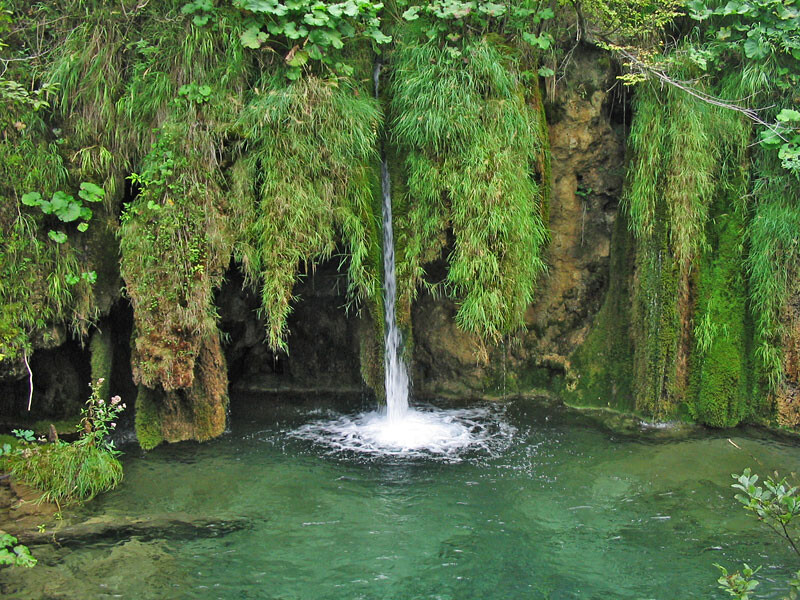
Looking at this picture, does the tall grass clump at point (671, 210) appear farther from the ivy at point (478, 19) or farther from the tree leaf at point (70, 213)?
the tree leaf at point (70, 213)

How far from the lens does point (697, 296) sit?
6859 millimetres

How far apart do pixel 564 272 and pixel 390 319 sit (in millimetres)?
2281

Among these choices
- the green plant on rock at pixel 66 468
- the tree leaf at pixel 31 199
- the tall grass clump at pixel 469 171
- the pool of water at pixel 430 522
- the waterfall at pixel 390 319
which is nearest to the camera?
the pool of water at pixel 430 522

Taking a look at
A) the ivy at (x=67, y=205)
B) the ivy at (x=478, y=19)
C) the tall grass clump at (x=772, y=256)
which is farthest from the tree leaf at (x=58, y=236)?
the tall grass clump at (x=772, y=256)

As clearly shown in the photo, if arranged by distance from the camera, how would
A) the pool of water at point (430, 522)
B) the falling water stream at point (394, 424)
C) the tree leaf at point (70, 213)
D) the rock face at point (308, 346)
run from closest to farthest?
the pool of water at point (430, 522), the tree leaf at point (70, 213), the falling water stream at point (394, 424), the rock face at point (308, 346)

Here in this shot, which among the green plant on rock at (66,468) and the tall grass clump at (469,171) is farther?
the tall grass clump at (469,171)

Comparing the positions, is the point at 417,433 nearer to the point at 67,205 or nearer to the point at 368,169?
the point at 368,169

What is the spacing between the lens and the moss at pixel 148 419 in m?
6.34

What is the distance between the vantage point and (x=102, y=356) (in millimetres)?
6398

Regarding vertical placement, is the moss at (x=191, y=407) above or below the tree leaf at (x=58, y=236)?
below

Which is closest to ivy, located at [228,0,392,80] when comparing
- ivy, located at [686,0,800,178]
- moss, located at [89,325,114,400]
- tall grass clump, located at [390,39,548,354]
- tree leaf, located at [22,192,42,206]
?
tall grass clump, located at [390,39,548,354]

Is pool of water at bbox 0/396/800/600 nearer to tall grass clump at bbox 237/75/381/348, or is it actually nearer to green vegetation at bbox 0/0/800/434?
green vegetation at bbox 0/0/800/434

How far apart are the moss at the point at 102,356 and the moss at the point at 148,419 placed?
1.08 feet

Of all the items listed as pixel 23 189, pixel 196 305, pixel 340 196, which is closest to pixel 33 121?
pixel 23 189
